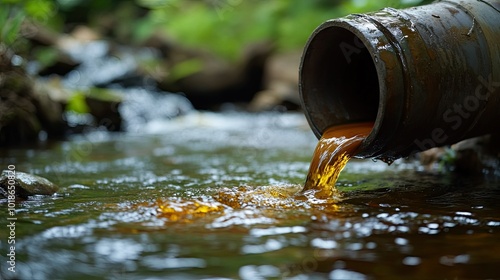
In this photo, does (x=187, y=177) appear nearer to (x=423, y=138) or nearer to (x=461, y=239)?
(x=423, y=138)

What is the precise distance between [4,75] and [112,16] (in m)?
9.19

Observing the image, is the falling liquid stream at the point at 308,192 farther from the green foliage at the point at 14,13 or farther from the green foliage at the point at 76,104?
the green foliage at the point at 76,104

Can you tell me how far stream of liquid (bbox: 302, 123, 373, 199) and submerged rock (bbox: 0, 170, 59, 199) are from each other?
1423 millimetres

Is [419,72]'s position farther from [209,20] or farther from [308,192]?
[209,20]

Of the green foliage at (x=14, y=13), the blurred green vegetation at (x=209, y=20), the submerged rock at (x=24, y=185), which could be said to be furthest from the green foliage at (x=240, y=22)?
the submerged rock at (x=24, y=185)

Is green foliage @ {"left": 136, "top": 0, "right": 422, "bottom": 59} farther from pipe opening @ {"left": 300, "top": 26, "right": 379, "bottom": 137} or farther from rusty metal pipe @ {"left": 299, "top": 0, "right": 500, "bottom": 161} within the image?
rusty metal pipe @ {"left": 299, "top": 0, "right": 500, "bottom": 161}

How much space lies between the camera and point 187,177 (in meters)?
3.86

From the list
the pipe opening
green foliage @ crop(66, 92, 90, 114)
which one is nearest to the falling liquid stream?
the pipe opening

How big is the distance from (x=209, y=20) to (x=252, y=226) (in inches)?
448

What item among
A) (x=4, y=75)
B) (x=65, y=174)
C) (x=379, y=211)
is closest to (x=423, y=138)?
(x=379, y=211)

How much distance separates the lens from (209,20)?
1320cm

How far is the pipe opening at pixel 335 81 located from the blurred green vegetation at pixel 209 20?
7.59 metres

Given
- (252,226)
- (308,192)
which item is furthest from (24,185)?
(308,192)

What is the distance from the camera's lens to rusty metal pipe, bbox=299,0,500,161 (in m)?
2.85
